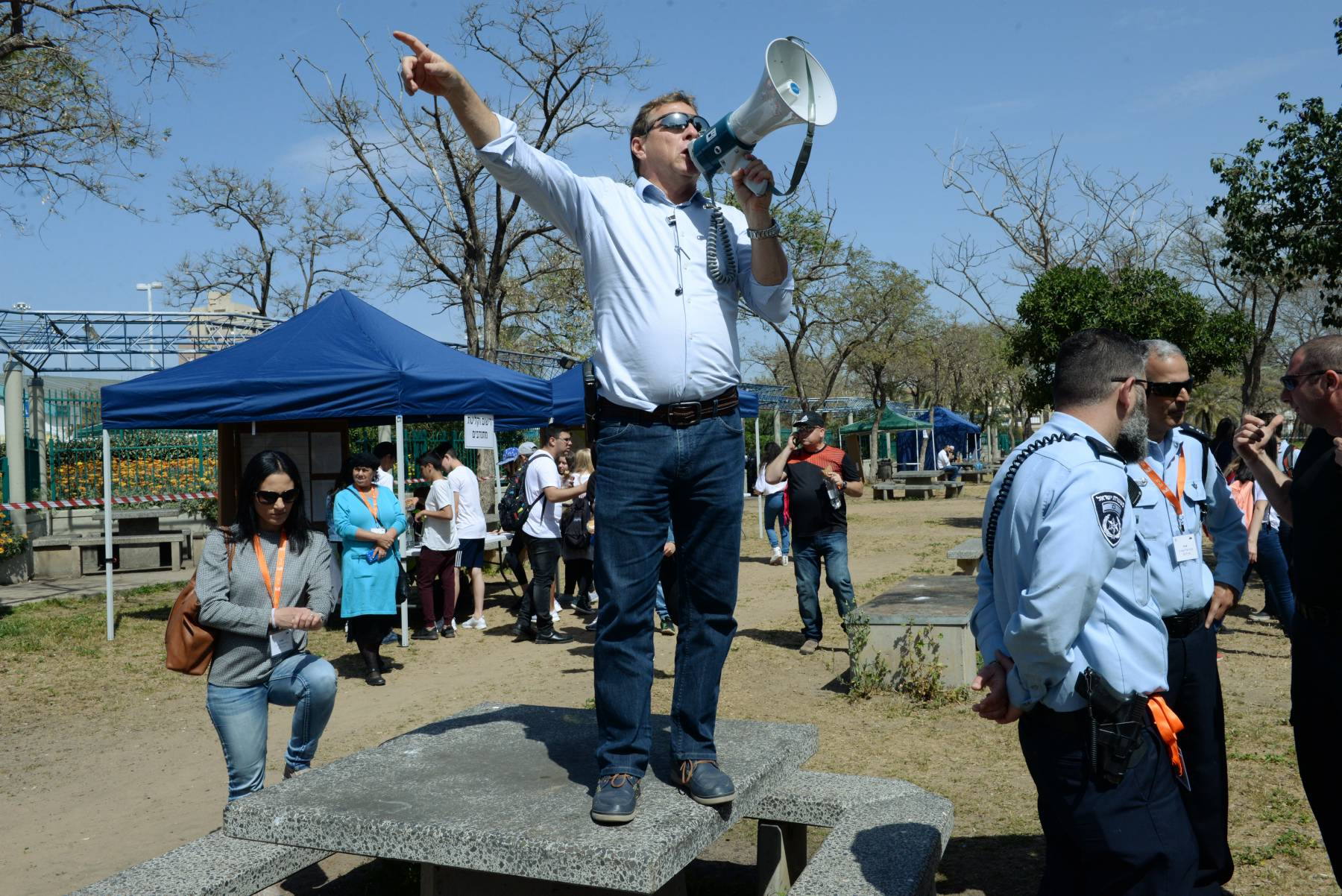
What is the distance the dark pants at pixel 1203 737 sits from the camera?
3.56 metres

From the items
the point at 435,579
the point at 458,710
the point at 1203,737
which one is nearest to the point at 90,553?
the point at 435,579

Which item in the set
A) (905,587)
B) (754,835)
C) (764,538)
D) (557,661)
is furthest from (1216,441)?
Result: (764,538)

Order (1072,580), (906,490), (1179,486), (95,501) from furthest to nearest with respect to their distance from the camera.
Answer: (906,490)
(95,501)
(1179,486)
(1072,580)

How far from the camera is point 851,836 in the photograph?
358 cm

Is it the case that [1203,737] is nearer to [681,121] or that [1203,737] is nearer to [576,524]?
[681,121]

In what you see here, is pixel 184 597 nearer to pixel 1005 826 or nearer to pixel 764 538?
pixel 1005 826

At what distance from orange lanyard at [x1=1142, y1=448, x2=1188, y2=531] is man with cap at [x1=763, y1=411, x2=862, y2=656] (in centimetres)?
495

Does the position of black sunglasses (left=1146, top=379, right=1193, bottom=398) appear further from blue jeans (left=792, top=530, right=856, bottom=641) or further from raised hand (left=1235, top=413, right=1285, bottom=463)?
blue jeans (left=792, top=530, right=856, bottom=641)

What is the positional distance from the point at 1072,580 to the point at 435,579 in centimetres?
906

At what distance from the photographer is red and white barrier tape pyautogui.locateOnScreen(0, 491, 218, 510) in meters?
15.0

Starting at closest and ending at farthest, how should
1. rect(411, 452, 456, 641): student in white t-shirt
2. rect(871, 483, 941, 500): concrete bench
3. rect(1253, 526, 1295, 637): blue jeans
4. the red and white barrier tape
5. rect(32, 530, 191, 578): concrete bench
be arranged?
rect(1253, 526, 1295, 637): blue jeans
rect(411, 452, 456, 641): student in white t-shirt
the red and white barrier tape
rect(32, 530, 191, 578): concrete bench
rect(871, 483, 941, 500): concrete bench

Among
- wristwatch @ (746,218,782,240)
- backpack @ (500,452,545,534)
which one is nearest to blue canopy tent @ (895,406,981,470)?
backpack @ (500,452,545,534)

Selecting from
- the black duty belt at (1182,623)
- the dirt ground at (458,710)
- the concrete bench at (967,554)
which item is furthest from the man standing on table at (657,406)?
the concrete bench at (967,554)

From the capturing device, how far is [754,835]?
523cm
